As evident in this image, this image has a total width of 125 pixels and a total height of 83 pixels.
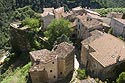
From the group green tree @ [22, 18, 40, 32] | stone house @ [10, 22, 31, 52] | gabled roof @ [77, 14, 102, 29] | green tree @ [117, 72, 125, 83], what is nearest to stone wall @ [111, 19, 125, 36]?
gabled roof @ [77, 14, 102, 29]

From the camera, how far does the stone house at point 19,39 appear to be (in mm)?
66125

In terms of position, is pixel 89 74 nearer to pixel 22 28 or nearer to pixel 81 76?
pixel 81 76

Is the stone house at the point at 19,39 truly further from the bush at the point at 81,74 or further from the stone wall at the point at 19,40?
the bush at the point at 81,74

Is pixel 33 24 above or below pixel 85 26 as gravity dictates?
below

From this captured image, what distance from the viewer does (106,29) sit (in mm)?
60938

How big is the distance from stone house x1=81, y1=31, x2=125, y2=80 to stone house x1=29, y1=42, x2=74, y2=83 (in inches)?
143

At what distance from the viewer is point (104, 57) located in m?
45.2

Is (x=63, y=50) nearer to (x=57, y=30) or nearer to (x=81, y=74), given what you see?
(x=81, y=74)

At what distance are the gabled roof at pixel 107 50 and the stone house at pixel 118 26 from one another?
6679 millimetres

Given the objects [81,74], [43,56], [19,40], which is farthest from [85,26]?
[19,40]

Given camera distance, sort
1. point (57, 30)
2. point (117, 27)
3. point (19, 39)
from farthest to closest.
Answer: point (19, 39) < point (57, 30) < point (117, 27)

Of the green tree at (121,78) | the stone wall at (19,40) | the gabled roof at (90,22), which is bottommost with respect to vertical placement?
the stone wall at (19,40)

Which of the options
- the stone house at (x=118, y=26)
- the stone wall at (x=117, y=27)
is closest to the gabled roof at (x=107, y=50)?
the stone house at (x=118, y=26)

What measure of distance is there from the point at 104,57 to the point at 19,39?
28.7 meters
